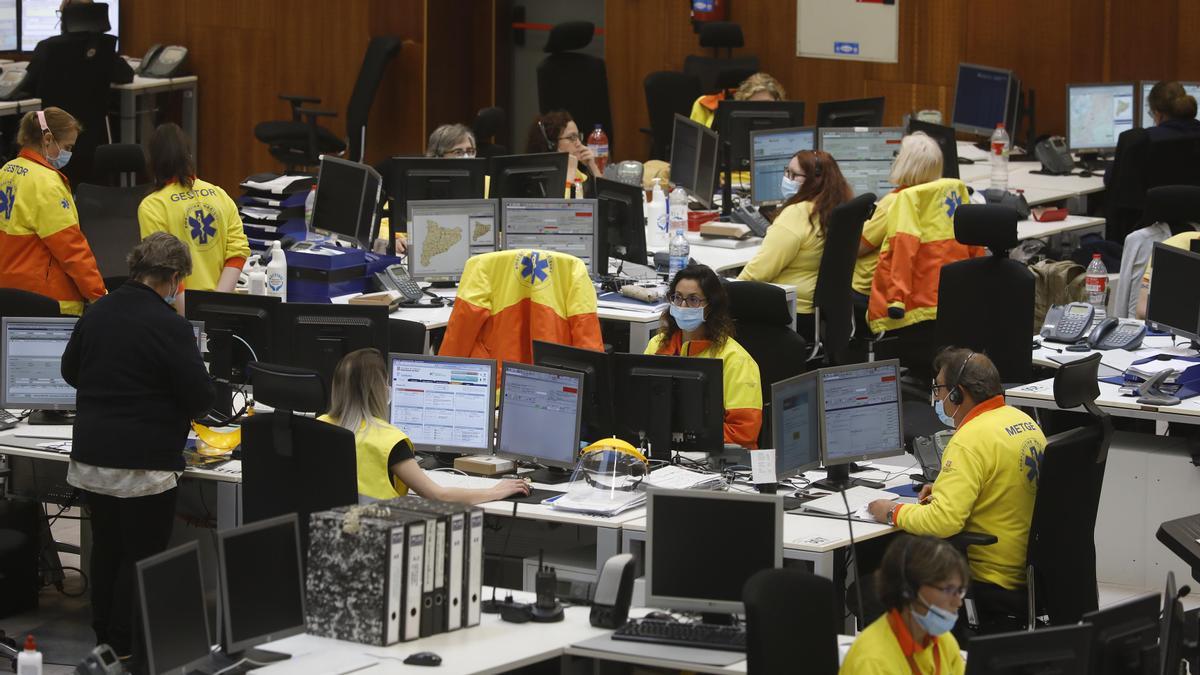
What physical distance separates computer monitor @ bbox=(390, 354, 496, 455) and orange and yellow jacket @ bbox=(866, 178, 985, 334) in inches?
120

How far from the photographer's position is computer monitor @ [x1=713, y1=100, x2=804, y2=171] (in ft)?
36.6

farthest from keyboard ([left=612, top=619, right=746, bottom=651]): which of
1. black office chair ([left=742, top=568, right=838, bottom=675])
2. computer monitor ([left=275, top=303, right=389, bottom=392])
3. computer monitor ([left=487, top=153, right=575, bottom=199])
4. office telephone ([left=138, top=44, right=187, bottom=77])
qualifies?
office telephone ([left=138, top=44, right=187, bottom=77])

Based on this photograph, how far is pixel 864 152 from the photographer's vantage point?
1086cm

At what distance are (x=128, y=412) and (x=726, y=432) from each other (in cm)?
220

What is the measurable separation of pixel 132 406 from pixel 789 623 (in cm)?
254

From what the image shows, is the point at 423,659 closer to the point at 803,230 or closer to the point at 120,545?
the point at 120,545

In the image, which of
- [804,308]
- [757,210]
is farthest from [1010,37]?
[804,308]

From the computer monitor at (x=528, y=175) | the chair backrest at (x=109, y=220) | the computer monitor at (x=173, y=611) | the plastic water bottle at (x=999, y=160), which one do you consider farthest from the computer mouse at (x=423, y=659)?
the plastic water bottle at (x=999, y=160)

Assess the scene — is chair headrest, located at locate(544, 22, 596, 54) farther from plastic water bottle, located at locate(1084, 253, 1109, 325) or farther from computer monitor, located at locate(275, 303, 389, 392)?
computer monitor, located at locate(275, 303, 389, 392)

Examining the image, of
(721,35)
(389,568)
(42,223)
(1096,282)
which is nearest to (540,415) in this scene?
(389,568)

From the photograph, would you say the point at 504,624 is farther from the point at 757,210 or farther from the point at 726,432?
the point at 757,210

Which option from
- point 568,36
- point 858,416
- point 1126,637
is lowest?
point 1126,637

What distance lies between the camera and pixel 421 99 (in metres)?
13.5

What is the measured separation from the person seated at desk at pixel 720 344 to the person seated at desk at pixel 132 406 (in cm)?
181
